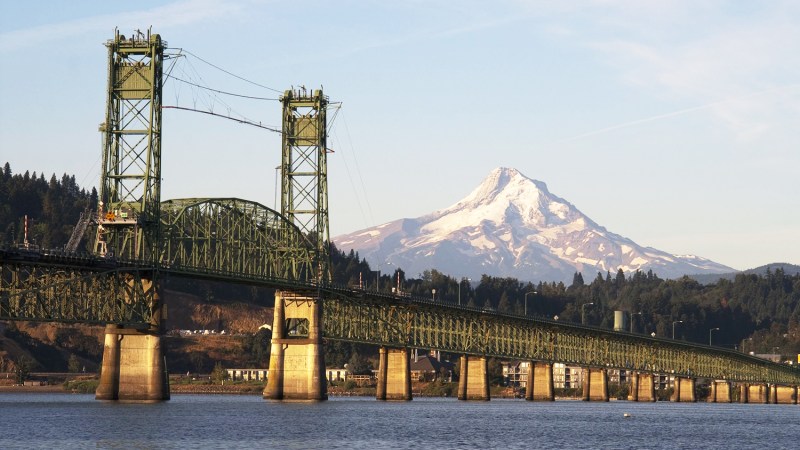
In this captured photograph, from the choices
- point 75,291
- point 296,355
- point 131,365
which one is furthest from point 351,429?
point 296,355

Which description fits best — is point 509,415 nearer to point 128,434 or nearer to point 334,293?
point 334,293

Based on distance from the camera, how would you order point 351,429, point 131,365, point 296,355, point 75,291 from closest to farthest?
point 351,429 → point 75,291 → point 131,365 → point 296,355

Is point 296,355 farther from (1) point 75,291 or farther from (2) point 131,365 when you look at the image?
(1) point 75,291

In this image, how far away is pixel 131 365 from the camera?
14662 centimetres

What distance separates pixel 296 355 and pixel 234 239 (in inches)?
616

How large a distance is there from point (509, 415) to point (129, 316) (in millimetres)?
42387

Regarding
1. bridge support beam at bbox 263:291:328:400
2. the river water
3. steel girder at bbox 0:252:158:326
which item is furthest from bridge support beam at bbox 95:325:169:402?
bridge support beam at bbox 263:291:328:400

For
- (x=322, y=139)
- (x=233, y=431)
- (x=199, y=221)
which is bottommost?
(x=233, y=431)

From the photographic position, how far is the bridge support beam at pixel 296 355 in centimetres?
17538

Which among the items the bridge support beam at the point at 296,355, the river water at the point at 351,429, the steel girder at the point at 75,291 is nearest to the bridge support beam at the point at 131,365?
the steel girder at the point at 75,291

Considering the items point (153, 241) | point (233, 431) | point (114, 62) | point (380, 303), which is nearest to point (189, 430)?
point (233, 431)

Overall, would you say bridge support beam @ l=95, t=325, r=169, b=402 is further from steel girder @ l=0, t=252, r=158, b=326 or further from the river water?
the river water

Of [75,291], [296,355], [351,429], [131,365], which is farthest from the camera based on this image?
[296,355]

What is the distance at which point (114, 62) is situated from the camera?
155 m
